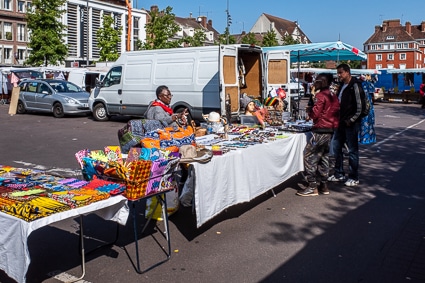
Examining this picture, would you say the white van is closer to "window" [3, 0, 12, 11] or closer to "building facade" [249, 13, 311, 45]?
"window" [3, 0, 12, 11]

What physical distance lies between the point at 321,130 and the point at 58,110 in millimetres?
16711

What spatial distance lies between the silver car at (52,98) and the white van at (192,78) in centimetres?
344

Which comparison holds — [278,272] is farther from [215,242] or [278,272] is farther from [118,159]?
[118,159]

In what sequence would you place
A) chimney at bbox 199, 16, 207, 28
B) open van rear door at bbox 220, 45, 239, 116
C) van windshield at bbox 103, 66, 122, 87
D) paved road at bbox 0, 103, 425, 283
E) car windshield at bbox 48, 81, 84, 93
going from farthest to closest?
chimney at bbox 199, 16, 207, 28 < car windshield at bbox 48, 81, 84, 93 < van windshield at bbox 103, 66, 122, 87 < open van rear door at bbox 220, 45, 239, 116 < paved road at bbox 0, 103, 425, 283

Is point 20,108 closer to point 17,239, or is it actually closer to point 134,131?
point 134,131

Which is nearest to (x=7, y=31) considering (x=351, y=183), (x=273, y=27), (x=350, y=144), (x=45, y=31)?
(x=45, y=31)

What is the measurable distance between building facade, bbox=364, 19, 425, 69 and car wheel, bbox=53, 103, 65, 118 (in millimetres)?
95022

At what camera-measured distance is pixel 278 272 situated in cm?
475

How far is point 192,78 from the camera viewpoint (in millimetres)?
15805

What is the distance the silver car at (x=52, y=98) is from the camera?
21469mm

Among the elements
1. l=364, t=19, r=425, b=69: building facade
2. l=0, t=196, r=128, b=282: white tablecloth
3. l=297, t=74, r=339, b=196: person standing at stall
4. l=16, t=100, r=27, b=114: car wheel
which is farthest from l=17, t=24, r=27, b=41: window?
l=364, t=19, r=425, b=69: building facade

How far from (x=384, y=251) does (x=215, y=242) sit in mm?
1900

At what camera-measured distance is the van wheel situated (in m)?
19.5

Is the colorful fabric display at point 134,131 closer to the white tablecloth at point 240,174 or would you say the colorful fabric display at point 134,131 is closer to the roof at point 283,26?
the white tablecloth at point 240,174
